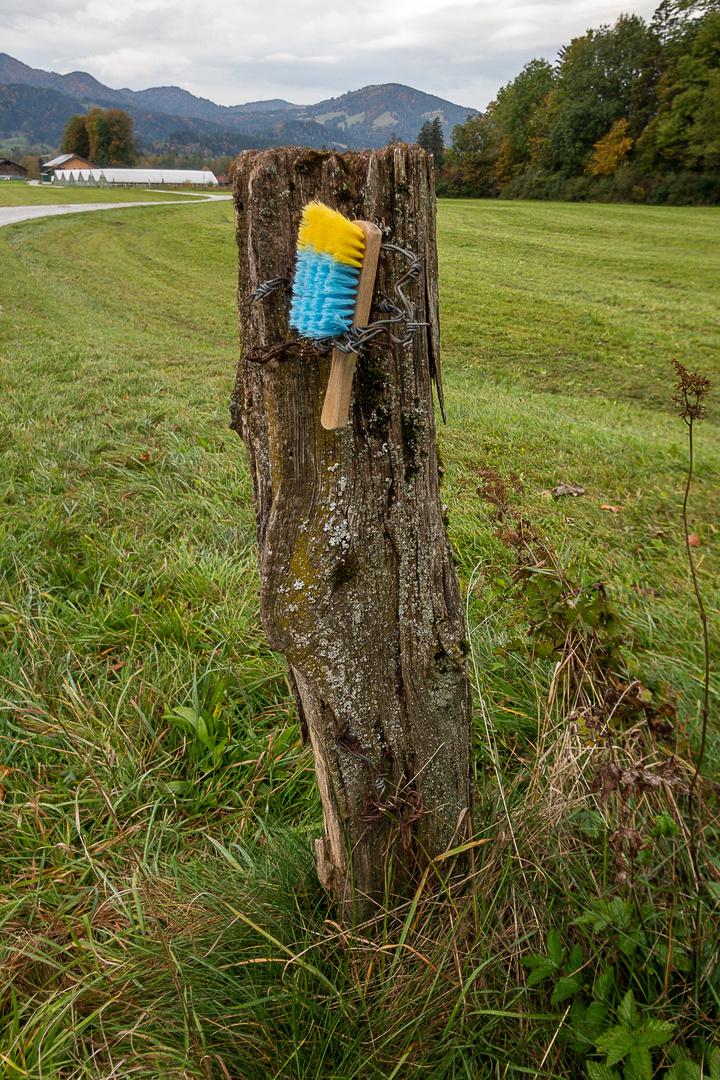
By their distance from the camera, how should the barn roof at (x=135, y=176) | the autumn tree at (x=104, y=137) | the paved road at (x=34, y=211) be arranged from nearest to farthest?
the paved road at (x=34, y=211)
the barn roof at (x=135, y=176)
the autumn tree at (x=104, y=137)

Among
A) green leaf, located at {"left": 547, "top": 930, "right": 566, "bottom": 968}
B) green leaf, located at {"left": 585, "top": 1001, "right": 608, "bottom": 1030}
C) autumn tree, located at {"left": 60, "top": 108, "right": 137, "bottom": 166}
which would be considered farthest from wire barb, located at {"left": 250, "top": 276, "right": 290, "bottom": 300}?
autumn tree, located at {"left": 60, "top": 108, "right": 137, "bottom": 166}

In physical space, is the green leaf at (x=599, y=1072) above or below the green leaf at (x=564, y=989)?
below

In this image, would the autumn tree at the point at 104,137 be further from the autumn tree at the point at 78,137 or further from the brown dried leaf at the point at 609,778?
the brown dried leaf at the point at 609,778

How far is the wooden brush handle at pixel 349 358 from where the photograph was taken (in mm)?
1196

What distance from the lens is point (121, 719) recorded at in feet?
7.76

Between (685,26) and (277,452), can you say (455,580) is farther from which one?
(685,26)

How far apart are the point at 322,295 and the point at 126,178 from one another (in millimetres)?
92728

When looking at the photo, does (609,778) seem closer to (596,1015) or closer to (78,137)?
(596,1015)

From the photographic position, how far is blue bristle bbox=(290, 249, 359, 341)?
1.21m

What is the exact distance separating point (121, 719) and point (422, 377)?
6.00ft

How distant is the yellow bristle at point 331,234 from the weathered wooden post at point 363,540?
0.12m

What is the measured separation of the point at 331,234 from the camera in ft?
3.85

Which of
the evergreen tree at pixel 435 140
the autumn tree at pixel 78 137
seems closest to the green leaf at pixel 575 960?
the evergreen tree at pixel 435 140

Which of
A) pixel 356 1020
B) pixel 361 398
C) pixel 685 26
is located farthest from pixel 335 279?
pixel 685 26
